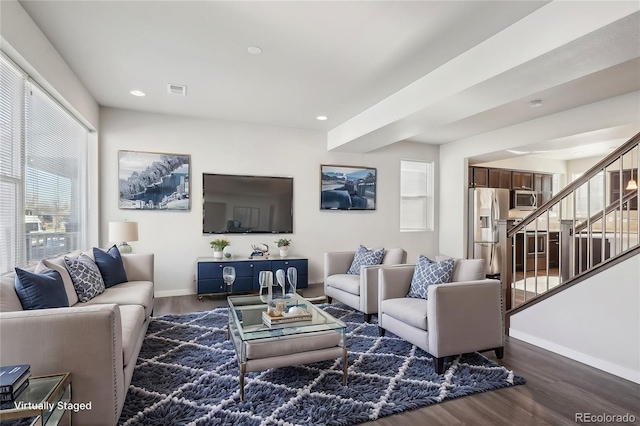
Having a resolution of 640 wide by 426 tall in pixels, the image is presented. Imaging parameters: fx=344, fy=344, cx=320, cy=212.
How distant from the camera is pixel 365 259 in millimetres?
4281

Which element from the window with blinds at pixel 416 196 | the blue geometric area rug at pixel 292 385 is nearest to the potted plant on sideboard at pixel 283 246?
the blue geometric area rug at pixel 292 385

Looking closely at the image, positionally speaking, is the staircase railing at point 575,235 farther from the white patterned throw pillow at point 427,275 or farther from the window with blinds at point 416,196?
the window with blinds at point 416,196

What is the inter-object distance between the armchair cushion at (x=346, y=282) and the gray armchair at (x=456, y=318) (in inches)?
33.1

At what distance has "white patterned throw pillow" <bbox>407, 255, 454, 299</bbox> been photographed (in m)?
3.10

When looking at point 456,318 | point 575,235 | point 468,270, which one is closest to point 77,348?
point 456,318

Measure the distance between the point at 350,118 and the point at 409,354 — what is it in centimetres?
340

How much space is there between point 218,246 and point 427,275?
300 centimetres

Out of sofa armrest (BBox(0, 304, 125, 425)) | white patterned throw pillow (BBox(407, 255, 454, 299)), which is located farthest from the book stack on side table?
white patterned throw pillow (BBox(407, 255, 454, 299))

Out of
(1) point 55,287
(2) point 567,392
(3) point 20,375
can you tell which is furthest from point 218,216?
(2) point 567,392

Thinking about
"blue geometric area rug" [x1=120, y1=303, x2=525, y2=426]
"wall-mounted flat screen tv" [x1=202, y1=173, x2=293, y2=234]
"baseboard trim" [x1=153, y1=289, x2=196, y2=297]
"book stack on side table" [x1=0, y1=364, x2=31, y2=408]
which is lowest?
"blue geometric area rug" [x1=120, y1=303, x2=525, y2=426]

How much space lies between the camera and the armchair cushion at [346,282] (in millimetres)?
3930

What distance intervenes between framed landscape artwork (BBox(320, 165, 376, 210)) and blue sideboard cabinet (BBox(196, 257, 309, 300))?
1221mm

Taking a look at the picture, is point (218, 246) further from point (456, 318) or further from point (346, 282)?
point (456, 318)

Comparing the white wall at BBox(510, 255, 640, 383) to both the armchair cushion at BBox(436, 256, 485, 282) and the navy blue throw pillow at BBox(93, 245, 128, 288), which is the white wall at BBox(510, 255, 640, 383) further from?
the navy blue throw pillow at BBox(93, 245, 128, 288)
